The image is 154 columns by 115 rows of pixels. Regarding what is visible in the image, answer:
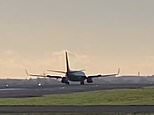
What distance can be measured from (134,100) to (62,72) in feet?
293

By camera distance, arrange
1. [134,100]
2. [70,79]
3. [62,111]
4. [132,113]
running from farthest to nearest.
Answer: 1. [70,79]
2. [134,100]
3. [62,111]
4. [132,113]

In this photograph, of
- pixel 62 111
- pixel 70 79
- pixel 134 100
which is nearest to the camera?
pixel 62 111

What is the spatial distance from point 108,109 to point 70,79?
98.9 m

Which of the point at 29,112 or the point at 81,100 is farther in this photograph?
the point at 81,100

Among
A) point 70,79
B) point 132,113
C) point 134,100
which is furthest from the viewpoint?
point 70,79

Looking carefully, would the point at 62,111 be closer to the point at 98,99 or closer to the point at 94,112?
the point at 94,112

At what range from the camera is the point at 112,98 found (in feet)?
205

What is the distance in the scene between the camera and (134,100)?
5903 centimetres

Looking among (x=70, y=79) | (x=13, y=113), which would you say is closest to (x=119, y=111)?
(x=13, y=113)

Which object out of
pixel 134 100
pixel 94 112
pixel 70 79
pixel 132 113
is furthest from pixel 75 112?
pixel 70 79

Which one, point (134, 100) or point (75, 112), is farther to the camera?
point (134, 100)

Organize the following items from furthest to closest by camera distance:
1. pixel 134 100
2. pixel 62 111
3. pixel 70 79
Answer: pixel 70 79 < pixel 134 100 < pixel 62 111

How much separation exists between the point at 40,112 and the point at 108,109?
5.79 metres

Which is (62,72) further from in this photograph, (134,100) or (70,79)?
(134,100)
